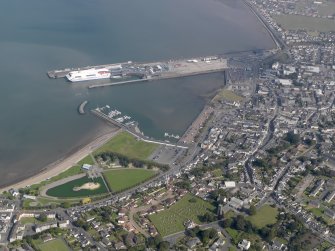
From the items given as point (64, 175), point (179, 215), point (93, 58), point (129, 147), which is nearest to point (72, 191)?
point (64, 175)

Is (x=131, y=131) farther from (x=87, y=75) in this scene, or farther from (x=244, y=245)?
(x=244, y=245)

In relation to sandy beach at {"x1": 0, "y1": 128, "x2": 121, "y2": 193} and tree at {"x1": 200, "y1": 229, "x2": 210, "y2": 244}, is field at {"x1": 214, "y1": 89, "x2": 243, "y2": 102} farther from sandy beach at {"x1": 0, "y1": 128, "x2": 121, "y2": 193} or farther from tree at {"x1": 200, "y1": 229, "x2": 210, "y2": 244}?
tree at {"x1": 200, "y1": 229, "x2": 210, "y2": 244}

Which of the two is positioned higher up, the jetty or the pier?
the jetty

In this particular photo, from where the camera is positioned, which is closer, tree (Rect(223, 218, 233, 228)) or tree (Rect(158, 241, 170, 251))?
tree (Rect(158, 241, 170, 251))

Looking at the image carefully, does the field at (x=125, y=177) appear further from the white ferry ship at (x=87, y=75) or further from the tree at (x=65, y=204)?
the white ferry ship at (x=87, y=75)

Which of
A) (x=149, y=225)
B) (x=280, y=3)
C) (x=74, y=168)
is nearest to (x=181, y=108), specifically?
(x=74, y=168)

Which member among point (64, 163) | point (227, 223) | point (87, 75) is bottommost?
point (227, 223)

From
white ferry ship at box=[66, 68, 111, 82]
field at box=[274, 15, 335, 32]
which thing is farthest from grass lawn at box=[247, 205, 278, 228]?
field at box=[274, 15, 335, 32]
